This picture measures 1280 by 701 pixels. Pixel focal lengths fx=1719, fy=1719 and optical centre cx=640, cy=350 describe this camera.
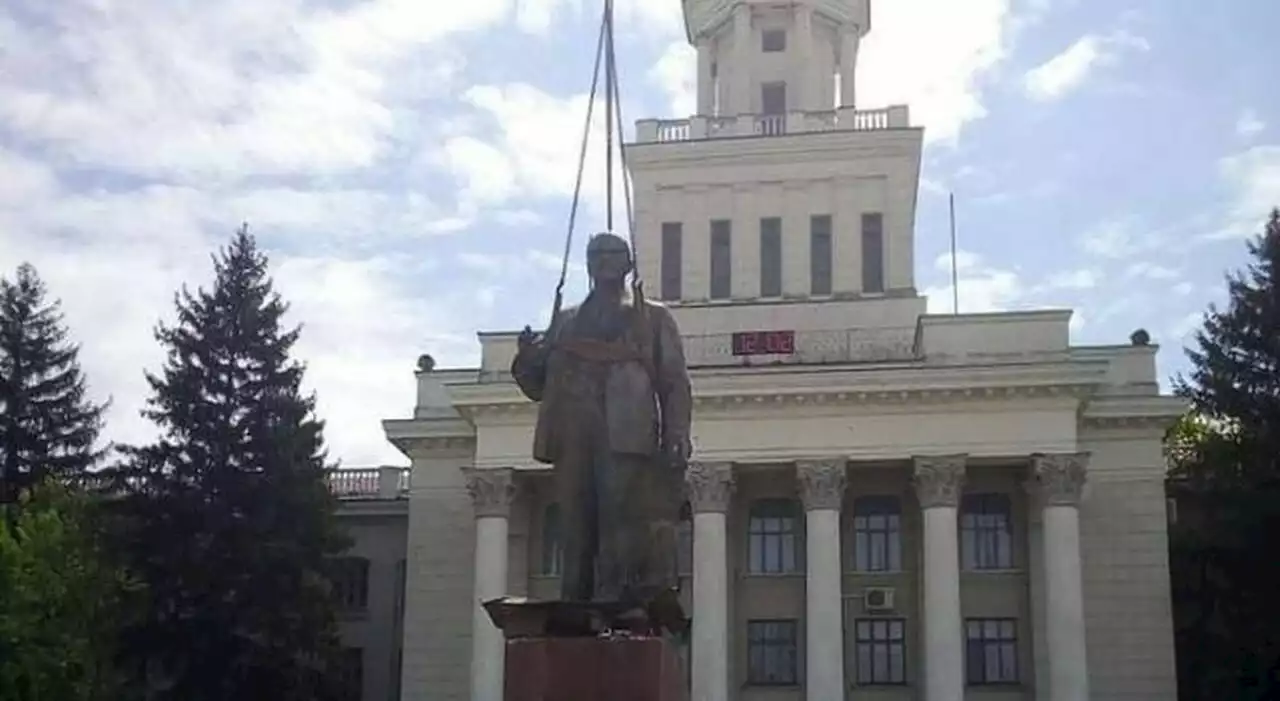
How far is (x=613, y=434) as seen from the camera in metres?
8.83

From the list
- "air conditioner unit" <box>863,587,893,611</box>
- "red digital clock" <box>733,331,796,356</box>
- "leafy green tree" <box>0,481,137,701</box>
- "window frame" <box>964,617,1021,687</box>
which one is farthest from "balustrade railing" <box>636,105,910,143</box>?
"leafy green tree" <box>0,481,137,701</box>

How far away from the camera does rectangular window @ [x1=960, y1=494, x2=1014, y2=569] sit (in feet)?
113

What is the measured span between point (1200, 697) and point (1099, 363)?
23.9ft

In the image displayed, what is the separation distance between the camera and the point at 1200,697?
34.4m

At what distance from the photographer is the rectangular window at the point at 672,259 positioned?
1528 inches

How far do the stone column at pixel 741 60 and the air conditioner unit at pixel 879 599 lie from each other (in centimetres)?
1287

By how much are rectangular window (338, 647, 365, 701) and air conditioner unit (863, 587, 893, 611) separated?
34.9ft

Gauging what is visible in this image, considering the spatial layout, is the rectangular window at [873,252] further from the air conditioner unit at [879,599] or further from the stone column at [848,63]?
the air conditioner unit at [879,599]

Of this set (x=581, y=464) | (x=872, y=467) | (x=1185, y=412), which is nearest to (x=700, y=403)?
(x=872, y=467)

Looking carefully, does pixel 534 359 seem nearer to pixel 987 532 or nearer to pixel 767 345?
pixel 767 345

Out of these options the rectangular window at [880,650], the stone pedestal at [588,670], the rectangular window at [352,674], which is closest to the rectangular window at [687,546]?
the rectangular window at [880,650]

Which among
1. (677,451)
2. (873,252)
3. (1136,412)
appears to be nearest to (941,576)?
(1136,412)

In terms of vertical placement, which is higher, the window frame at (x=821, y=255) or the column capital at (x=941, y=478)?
the window frame at (x=821, y=255)

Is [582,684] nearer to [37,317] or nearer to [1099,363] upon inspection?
[1099,363]
